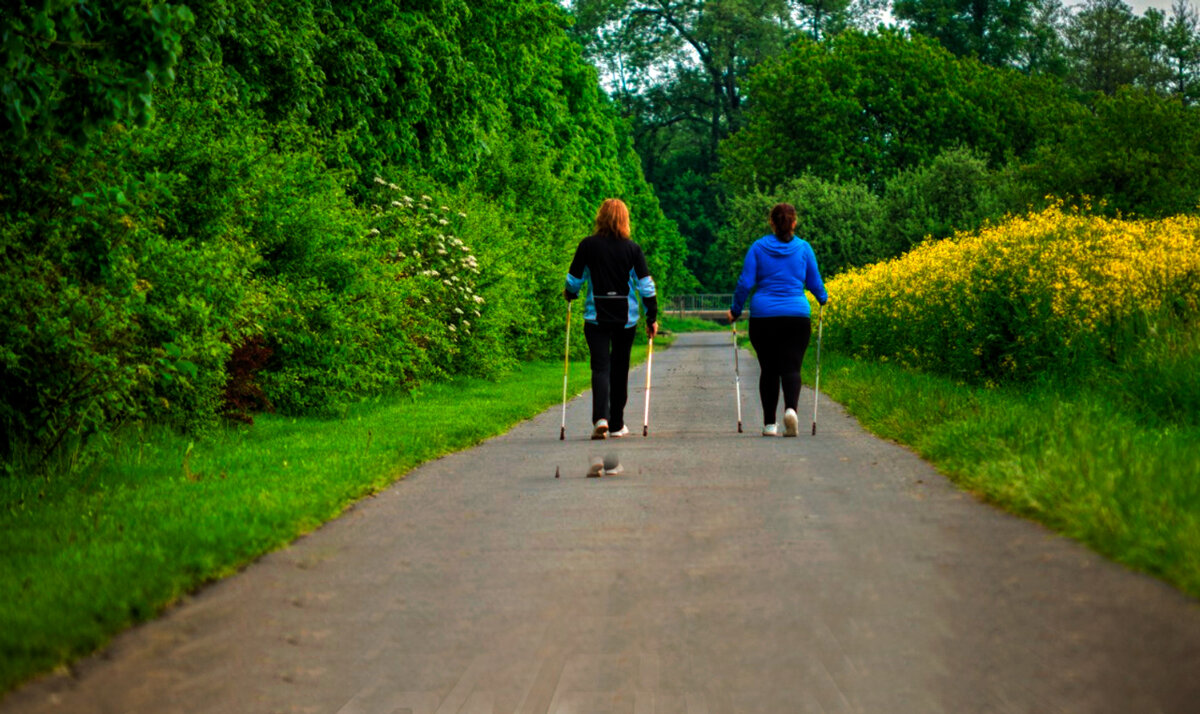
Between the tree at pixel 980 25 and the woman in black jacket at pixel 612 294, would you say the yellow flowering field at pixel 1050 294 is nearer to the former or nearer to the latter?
the woman in black jacket at pixel 612 294

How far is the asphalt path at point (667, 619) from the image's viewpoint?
16.0 ft

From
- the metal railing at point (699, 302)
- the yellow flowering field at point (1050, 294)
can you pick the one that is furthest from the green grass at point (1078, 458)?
the metal railing at point (699, 302)

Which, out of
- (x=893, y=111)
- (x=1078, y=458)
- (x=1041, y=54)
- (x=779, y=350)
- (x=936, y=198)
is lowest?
(x=1078, y=458)

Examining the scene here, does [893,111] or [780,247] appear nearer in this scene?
[780,247]

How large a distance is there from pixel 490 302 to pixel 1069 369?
12191 mm

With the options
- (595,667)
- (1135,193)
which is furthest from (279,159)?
(1135,193)

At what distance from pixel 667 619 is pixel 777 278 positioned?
8.78m

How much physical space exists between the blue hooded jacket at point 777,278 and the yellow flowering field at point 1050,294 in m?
3.32

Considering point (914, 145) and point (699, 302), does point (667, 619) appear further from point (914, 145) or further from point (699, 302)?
point (699, 302)

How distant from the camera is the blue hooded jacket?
1430cm

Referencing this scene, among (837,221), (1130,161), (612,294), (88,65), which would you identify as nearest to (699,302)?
(837,221)

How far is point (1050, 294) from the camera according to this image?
53.1 feet

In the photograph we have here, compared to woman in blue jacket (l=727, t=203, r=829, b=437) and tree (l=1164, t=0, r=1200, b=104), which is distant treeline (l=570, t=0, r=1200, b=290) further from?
woman in blue jacket (l=727, t=203, r=829, b=437)

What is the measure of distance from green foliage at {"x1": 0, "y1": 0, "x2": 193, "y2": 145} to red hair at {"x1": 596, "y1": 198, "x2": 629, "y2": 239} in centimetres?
631
